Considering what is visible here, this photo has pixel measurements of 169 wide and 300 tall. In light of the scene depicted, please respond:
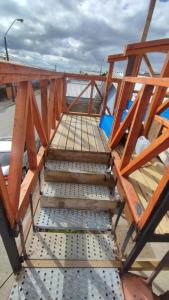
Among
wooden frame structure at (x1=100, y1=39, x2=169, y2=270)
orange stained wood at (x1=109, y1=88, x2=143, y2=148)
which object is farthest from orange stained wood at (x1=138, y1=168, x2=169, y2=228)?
orange stained wood at (x1=109, y1=88, x2=143, y2=148)

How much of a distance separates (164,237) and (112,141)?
181cm

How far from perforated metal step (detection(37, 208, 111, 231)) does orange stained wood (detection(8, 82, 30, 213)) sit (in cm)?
93

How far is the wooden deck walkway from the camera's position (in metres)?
3.21

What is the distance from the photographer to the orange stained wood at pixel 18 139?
1545mm

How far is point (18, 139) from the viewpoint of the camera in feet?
5.18

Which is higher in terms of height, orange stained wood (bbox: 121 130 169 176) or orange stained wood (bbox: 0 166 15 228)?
orange stained wood (bbox: 121 130 169 176)

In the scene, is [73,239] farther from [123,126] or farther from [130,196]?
[123,126]

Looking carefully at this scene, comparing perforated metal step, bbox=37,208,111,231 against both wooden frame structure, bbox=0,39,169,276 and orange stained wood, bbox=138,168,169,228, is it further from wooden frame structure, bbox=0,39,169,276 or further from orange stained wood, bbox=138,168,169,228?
orange stained wood, bbox=138,168,169,228

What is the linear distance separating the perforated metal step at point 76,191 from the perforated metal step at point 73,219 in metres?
0.25

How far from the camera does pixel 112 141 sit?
3.21 m

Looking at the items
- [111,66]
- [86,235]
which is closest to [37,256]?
[86,235]

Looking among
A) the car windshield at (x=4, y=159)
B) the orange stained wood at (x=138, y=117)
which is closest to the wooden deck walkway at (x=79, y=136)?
the orange stained wood at (x=138, y=117)

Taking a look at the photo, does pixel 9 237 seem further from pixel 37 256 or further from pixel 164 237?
pixel 164 237

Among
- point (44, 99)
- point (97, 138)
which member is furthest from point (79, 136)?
point (44, 99)
